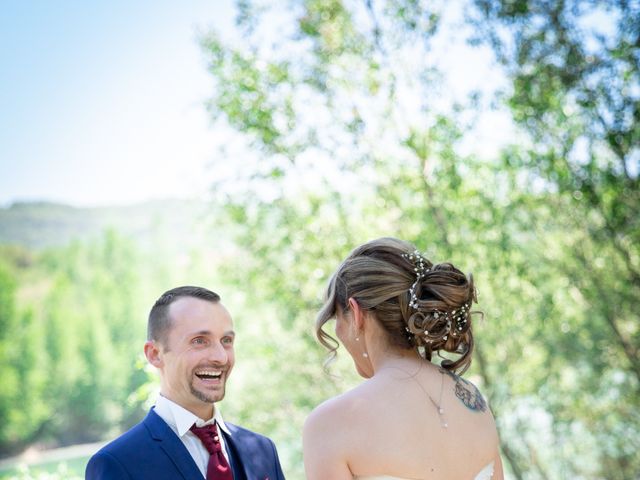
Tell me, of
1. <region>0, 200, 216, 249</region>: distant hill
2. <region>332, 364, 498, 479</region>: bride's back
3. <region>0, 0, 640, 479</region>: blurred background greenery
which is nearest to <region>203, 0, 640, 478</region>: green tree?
<region>0, 0, 640, 479</region>: blurred background greenery

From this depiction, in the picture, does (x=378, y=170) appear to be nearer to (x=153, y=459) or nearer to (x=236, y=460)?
(x=236, y=460)

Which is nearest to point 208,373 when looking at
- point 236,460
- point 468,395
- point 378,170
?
point 236,460

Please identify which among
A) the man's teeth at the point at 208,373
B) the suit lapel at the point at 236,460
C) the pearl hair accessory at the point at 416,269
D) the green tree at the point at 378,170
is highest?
the green tree at the point at 378,170

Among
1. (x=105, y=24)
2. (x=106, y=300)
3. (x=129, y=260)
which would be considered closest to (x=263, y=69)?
(x=106, y=300)

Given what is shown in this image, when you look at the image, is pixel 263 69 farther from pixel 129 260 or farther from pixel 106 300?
pixel 129 260

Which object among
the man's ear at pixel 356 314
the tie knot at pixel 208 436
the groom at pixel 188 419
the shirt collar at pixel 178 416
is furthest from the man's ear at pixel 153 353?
the man's ear at pixel 356 314

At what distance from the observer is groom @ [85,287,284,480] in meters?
2.19

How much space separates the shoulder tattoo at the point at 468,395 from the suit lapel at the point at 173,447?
785 mm

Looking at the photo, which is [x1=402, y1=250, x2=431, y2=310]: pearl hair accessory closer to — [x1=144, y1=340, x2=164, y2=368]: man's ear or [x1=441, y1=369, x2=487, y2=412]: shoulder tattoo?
[x1=441, y1=369, x2=487, y2=412]: shoulder tattoo

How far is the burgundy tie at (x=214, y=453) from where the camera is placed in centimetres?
227

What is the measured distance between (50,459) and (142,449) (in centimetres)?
3996

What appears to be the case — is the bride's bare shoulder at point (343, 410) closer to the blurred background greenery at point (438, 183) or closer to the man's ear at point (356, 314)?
the man's ear at point (356, 314)

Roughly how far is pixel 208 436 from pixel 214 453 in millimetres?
54

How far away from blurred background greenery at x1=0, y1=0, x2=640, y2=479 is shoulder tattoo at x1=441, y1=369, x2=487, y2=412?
335 centimetres
